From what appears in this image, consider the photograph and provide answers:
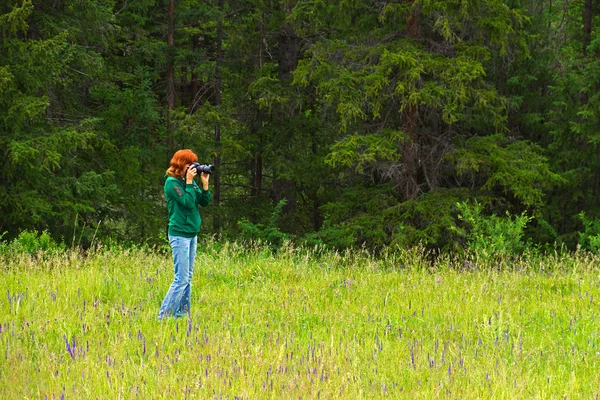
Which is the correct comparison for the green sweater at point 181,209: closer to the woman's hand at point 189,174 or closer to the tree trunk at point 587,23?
the woman's hand at point 189,174

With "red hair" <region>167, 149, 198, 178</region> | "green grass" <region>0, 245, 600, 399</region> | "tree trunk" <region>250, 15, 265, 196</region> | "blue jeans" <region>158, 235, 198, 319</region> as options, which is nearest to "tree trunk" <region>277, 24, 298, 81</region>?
"tree trunk" <region>250, 15, 265, 196</region>

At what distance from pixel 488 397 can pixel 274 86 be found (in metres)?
15.1

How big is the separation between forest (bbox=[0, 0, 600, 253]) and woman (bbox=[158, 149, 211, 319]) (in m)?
5.63

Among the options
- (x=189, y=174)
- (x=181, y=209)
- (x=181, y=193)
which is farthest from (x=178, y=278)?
(x=189, y=174)

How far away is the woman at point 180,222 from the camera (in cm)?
637

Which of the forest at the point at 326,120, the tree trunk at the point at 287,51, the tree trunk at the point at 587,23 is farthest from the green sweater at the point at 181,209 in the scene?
the tree trunk at the point at 587,23

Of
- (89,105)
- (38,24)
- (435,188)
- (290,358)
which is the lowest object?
(290,358)

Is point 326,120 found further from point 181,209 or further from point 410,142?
point 181,209

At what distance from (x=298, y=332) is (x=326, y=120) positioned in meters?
13.9

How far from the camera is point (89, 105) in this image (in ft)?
69.8

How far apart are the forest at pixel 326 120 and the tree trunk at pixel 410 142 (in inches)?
2.0

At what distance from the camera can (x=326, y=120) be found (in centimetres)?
1934

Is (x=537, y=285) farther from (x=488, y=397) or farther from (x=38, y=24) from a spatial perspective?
(x=38, y=24)

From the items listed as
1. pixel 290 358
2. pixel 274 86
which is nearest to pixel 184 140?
pixel 274 86
